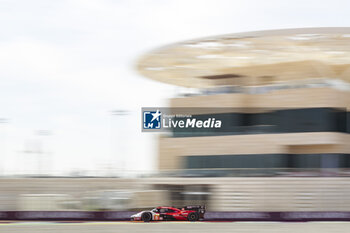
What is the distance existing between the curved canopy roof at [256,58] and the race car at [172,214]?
13861 mm

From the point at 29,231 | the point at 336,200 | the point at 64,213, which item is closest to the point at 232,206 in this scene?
the point at 336,200

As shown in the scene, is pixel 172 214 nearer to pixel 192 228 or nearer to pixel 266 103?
pixel 192 228

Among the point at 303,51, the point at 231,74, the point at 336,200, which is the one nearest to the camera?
the point at 336,200

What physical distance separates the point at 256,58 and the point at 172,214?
18.1 m

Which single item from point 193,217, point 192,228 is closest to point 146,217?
point 193,217

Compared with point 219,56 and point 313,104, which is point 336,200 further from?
point 219,56

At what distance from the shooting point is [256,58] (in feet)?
196

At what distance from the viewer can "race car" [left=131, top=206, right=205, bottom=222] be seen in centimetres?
4644

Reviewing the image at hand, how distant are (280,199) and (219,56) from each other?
13.3m

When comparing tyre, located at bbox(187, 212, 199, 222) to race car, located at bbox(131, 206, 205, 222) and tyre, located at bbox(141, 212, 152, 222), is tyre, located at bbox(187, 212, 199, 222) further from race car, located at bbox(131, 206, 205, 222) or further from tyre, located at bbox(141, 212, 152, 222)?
tyre, located at bbox(141, 212, 152, 222)

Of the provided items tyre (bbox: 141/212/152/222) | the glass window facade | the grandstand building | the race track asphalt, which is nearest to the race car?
tyre (bbox: 141/212/152/222)

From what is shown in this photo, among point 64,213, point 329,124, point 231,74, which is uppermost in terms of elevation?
point 231,74

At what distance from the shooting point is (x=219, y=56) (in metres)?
59.3

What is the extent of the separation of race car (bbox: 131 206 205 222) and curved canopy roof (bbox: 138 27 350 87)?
45.5ft
